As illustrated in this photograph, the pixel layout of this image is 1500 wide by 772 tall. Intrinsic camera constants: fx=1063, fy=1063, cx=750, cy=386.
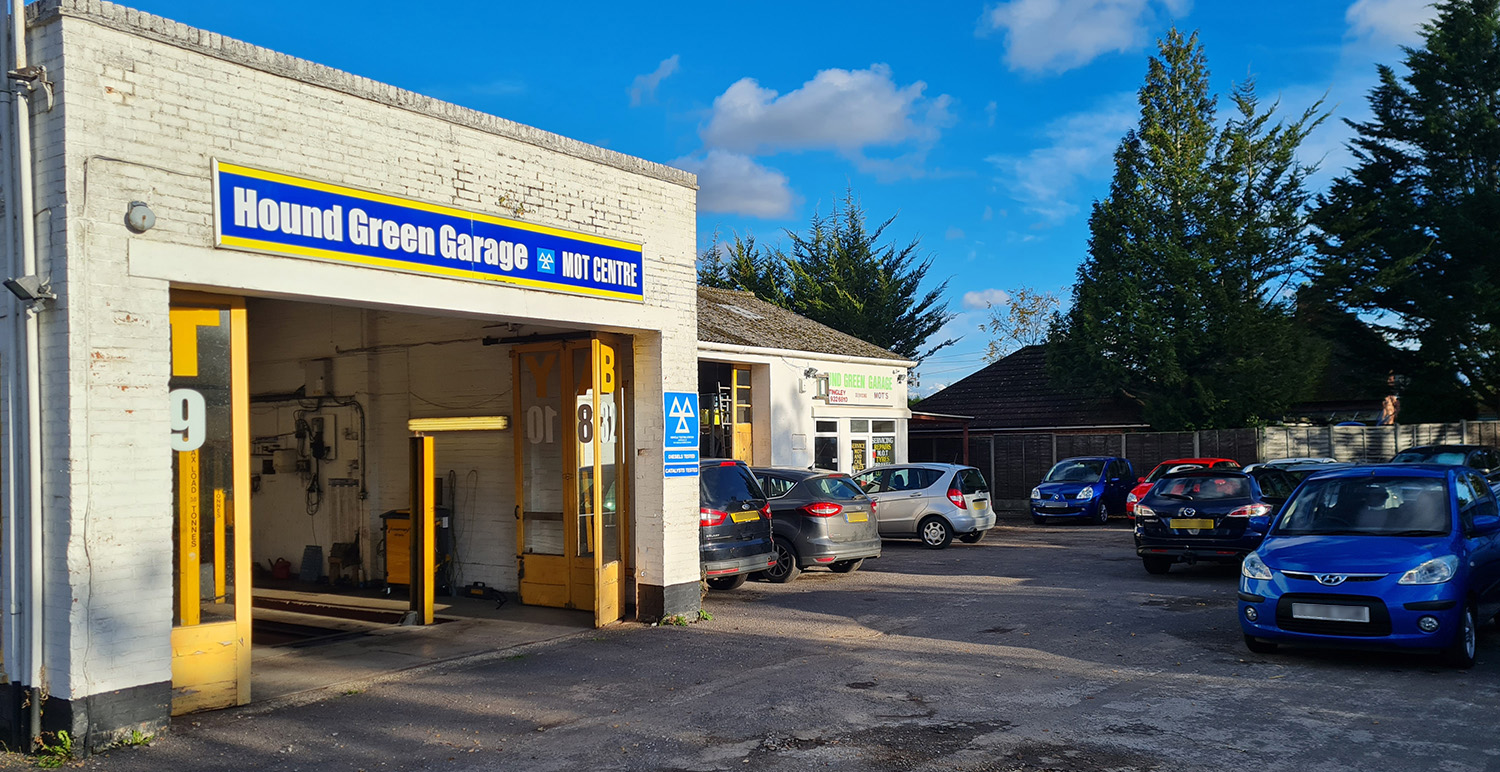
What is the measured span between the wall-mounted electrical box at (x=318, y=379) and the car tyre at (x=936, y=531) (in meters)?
10.4

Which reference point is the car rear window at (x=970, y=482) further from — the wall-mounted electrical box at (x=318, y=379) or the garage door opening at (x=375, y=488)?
the wall-mounted electrical box at (x=318, y=379)

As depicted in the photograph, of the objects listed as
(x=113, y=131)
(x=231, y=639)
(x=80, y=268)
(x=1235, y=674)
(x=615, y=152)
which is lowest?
(x=1235, y=674)

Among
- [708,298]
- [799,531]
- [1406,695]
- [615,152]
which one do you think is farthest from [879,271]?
[1406,695]

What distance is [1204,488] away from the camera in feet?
46.5

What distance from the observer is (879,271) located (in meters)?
44.4

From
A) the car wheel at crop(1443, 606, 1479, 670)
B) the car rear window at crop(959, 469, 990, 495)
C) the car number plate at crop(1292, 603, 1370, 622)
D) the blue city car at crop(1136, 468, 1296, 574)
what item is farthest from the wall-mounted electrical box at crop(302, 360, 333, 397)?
the car wheel at crop(1443, 606, 1479, 670)

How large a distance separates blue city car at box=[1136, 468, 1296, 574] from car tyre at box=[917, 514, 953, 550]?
16.0 feet

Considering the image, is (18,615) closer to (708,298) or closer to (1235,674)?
(1235,674)

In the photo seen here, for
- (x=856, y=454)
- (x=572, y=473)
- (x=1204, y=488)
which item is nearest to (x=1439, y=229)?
(x=856, y=454)

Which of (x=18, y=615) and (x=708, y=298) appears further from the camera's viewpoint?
(x=708, y=298)

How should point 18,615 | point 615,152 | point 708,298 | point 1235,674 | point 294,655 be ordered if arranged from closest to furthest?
point 18,615 < point 1235,674 < point 294,655 < point 615,152 < point 708,298

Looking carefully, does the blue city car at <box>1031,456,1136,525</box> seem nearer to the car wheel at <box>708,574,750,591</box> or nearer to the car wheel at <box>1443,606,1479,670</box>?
the car wheel at <box>708,574,750,591</box>

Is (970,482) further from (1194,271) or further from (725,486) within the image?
(1194,271)

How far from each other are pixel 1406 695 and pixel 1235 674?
1167mm
